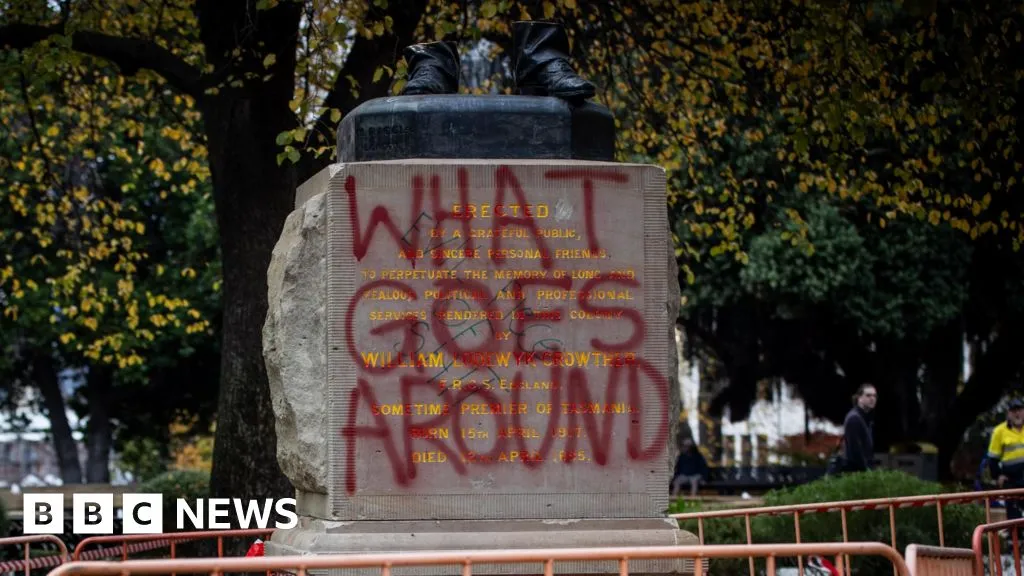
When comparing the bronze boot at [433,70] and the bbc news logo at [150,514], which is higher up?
the bronze boot at [433,70]

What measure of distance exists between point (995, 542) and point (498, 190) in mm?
3414

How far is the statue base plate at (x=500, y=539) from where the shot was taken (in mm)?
6543

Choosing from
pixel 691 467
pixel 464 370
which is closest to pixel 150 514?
pixel 464 370

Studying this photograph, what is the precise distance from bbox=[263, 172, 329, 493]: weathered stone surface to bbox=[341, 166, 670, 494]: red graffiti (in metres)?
0.15

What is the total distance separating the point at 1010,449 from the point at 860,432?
2005mm

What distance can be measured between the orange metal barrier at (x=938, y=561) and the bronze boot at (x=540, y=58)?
249 cm

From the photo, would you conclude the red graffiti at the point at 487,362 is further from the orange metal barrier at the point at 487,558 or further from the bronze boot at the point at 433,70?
the orange metal barrier at the point at 487,558

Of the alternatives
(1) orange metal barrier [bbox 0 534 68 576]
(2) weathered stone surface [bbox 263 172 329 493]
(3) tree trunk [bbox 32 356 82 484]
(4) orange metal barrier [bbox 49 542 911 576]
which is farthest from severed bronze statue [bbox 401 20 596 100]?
(3) tree trunk [bbox 32 356 82 484]

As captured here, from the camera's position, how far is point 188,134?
18328 millimetres

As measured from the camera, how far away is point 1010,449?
53.8 ft

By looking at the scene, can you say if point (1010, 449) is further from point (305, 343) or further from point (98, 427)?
point (98, 427)

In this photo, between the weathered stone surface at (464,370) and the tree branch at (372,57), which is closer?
the weathered stone surface at (464,370)

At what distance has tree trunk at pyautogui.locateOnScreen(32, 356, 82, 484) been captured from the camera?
39844 mm

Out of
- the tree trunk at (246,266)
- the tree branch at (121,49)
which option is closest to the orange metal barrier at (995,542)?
the tree trunk at (246,266)
